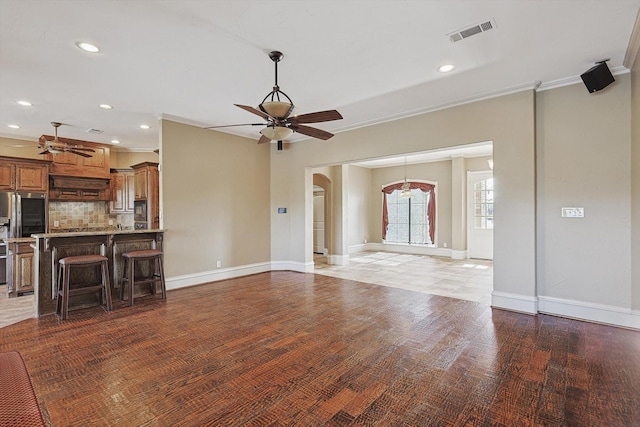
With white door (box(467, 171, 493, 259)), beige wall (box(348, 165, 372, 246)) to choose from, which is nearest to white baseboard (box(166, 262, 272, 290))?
beige wall (box(348, 165, 372, 246))

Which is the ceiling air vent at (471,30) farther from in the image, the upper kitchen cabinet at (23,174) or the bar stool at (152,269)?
the upper kitchen cabinet at (23,174)

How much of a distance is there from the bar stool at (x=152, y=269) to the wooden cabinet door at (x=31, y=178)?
312cm

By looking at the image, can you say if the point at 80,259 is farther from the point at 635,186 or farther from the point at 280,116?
the point at 635,186

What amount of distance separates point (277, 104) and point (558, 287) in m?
4.03

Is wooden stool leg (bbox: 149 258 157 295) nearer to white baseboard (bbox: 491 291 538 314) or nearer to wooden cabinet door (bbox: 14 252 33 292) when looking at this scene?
wooden cabinet door (bbox: 14 252 33 292)

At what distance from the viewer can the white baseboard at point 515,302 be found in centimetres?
399

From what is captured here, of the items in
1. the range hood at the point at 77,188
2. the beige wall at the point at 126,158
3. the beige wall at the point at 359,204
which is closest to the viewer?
the range hood at the point at 77,188

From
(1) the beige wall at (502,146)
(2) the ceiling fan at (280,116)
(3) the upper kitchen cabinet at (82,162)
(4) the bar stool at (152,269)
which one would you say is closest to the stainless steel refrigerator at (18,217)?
(3) the upper kitchen cabinet at (82,162)

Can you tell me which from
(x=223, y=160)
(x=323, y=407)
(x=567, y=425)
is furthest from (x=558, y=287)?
(x=223, y=160)

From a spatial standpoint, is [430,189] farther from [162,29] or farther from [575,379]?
[162,29]

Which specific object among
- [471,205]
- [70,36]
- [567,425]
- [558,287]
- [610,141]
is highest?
[70,36]

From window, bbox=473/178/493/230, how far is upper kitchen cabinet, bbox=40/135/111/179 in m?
9.31

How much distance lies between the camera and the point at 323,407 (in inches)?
83.3

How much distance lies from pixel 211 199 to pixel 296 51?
3.51m
